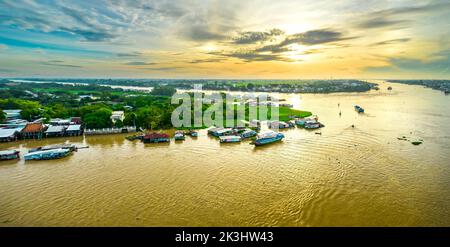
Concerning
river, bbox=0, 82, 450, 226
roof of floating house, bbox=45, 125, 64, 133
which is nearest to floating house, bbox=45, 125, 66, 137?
roof of floating house, bbox=45, 125, 64, 133

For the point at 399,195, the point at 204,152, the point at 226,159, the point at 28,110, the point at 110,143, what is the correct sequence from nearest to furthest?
the point at 399,195
the point at 226,159
the point at 204,152
the point at 110,143
the point at 28,110

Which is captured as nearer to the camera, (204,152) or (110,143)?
(204,152)

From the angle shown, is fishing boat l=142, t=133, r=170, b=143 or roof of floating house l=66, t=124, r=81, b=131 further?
roof of floating house l=66, t=124, r=81, b=131

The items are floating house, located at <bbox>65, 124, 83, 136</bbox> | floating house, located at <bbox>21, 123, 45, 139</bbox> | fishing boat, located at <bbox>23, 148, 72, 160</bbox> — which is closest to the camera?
fishing boat, located at <bbox>23, 148, 72, 160</bbox>

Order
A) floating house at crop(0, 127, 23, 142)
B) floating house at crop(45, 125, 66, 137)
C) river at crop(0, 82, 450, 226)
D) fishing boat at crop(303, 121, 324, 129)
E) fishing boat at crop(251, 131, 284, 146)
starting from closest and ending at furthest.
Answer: river at crop(0, 82, 450, 226)
fishing boat at crop(251, 131, 284, 146)
floating house at crop(0, 127, 23, 142)
floating house at crop(45, 125, 66, 137)
fishing boat at crop(303, 121, 324, 129)

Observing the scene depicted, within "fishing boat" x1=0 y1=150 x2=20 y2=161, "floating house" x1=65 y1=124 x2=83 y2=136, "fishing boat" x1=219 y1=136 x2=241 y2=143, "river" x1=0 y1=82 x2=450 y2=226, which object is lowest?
"river" x1=0 y1=82 x2=450 y2=226

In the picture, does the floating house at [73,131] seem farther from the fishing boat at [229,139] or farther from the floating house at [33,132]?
the fishing boat at [229,139]

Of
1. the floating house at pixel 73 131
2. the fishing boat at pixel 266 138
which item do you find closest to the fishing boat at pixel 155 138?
the floating house at pixel 73 131

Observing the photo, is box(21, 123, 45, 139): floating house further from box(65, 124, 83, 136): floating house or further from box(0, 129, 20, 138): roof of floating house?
box(65, 124, 83, 136): floating house
